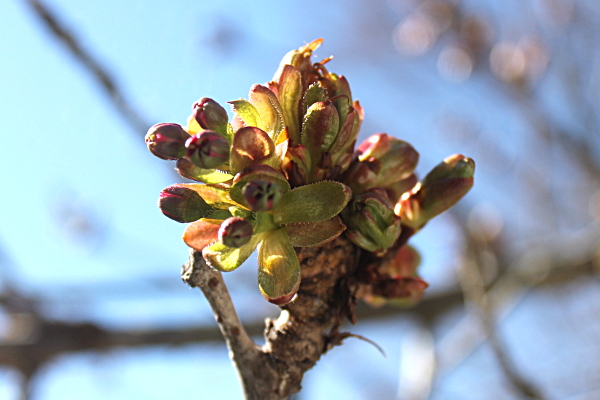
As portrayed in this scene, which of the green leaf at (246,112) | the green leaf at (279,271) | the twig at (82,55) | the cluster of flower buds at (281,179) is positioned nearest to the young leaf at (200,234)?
the cluster of flower buds at (281,179)

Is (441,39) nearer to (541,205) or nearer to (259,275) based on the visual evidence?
(541,205)

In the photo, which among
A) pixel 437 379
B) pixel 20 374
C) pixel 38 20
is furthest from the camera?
pixel 437 379

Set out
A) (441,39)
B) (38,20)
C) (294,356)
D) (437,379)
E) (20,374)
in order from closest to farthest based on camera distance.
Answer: (294,356) → (38,20) → (20,374) → (437,379) → (441,39)

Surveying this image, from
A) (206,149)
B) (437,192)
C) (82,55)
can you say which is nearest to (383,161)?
(437,192)

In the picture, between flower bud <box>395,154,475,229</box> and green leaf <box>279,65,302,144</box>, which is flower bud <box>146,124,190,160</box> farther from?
flower bud <box>395,154,475,229</box>

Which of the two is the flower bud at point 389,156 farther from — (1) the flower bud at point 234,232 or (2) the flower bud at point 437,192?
(1) the flower bud at point 234,232

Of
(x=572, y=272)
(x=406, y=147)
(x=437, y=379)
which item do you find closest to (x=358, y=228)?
(x=406, y=147)

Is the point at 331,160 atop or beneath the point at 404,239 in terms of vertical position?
atop
